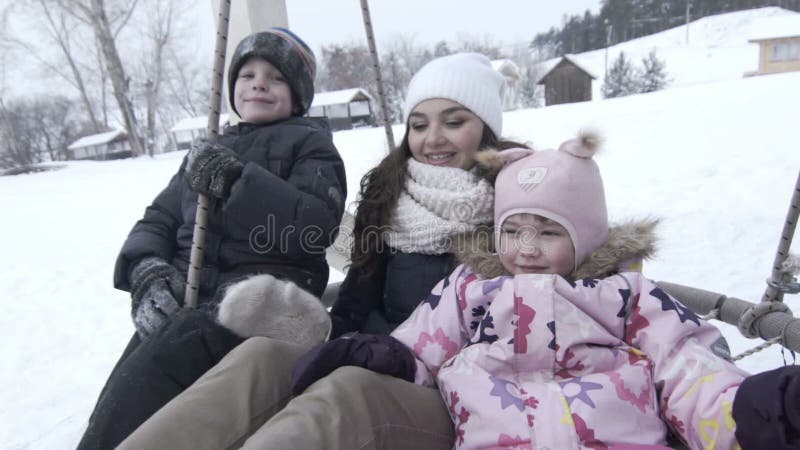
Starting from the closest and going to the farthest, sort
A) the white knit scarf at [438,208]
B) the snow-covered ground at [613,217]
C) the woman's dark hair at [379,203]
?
the white knit scarf at [438,208]
the woman's dark hair at [379,203]
the snow-covered ground at [613,217]

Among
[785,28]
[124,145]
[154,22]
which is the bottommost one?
[124,145]

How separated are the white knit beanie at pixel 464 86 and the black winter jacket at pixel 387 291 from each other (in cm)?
45

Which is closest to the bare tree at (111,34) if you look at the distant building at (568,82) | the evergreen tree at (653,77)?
the distant building at (568,82)

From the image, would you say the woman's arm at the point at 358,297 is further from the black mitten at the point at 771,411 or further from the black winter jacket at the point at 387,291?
the black mitten at the point at 771,411

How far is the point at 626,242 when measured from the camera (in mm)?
1352

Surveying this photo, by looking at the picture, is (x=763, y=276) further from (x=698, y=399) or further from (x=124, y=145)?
(x=124, y=145)

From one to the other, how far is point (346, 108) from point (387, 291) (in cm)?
2410

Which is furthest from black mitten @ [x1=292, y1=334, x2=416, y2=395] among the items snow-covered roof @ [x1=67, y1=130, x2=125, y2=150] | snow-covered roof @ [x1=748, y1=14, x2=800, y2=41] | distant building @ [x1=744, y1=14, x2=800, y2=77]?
snow-covered roof @ [x1=67, y1=130, x2=125, y2=150]

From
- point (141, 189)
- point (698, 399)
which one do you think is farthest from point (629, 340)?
point (141, 189)

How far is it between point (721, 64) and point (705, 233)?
3065 cm

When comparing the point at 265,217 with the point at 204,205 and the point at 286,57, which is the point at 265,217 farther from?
the point at 286,57

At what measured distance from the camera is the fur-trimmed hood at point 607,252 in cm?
131

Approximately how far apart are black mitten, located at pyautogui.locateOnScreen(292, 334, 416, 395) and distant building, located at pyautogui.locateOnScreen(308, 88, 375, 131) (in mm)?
23015

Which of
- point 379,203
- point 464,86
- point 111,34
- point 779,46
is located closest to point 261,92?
point 379,203
